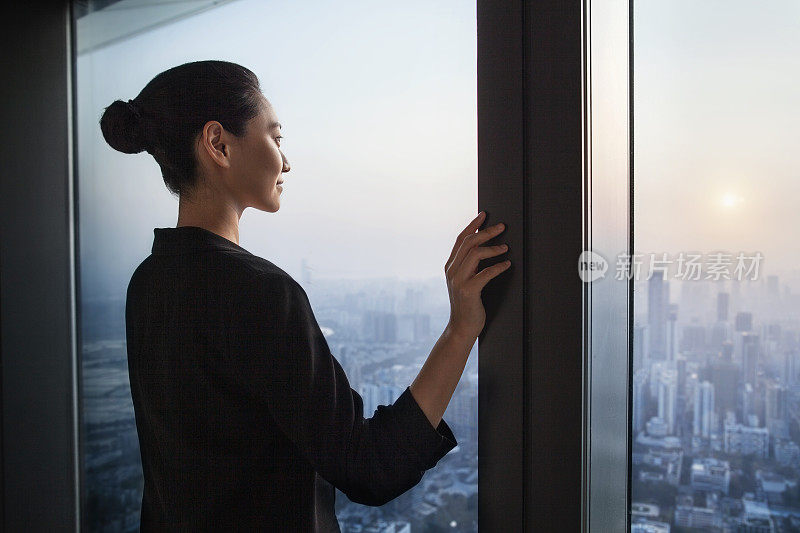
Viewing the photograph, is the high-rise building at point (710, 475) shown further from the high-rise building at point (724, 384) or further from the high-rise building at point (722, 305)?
the high-rise building at point (722, 305)

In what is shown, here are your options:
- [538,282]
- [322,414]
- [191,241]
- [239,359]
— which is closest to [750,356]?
[538,282]

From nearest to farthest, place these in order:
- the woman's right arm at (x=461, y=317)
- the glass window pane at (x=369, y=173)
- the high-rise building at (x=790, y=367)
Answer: the high-rise building at (x=790, y=367) → the woman's right arm at (x=461, y=317) → the glass window pane at (x=369, y=173)

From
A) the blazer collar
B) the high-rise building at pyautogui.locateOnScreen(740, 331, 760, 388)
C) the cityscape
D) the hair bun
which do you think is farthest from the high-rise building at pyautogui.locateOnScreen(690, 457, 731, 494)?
the hair bun

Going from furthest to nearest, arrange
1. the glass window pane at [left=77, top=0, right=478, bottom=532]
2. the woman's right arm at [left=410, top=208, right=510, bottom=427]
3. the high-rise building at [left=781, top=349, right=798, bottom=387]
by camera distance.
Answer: the glass window pane at [left=77, top=0, right=478, bottom=532]
the woman's right arm at [left=410, top=208, right=510, bottom=427]
the high-rise building at [left=781, top=349, right=798, bottom=387]

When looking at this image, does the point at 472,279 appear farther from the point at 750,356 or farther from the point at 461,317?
the point at 750,356

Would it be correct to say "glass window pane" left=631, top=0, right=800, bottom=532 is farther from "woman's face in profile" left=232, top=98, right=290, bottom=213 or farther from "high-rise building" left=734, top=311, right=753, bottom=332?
"woman's face in profile" left=232, top=98, right=290, bottom=213

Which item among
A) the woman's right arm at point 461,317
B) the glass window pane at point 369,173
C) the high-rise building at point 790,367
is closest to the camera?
the high-rise building at point 790,367

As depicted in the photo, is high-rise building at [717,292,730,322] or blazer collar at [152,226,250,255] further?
blazer collar at [152,226,250,255]

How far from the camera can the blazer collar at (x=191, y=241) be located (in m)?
0.88

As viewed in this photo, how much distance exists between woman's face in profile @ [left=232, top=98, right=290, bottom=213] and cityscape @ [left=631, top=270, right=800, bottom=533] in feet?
1.81

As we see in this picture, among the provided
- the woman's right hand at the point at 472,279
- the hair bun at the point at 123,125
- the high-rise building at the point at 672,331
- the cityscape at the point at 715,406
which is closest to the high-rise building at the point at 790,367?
the cityscape at the point at 715,406

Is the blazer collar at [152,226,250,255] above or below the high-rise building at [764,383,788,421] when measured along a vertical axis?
above

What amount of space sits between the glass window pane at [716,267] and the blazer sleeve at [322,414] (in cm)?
31

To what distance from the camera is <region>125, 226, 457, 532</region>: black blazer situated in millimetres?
788
